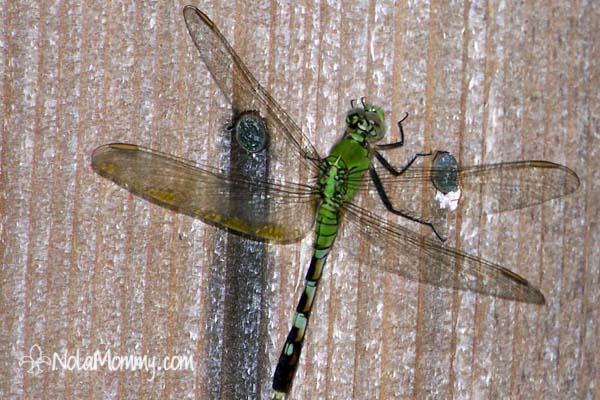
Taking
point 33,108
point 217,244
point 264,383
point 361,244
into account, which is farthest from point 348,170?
point 33,108

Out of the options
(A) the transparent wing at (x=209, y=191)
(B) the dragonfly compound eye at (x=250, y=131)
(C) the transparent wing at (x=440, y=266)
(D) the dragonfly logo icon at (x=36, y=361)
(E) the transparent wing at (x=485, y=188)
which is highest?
(B) the dragonfly compound eye at (x=250, y=131)

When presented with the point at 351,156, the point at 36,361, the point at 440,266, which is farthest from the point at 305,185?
the point at 36,361

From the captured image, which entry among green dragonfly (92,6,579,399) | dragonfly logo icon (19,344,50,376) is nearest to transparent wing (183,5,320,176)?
green dragonfly (92,6,579,399)

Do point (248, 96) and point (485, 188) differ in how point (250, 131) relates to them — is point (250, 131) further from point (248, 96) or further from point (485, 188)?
point (485, 188)

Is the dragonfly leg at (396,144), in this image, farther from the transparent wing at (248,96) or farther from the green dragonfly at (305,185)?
the transparent wing at (248,96)

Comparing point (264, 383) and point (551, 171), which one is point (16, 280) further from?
point (551, 171)

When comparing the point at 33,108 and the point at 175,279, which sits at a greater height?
the point at 33,108

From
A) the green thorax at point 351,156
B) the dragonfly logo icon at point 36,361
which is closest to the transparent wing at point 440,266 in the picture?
the green thorax at point 351,156

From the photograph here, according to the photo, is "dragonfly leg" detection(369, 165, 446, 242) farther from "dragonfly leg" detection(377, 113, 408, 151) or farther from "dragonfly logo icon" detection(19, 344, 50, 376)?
"dragonfly logo icon" detection(19, 344, 50, 376)
